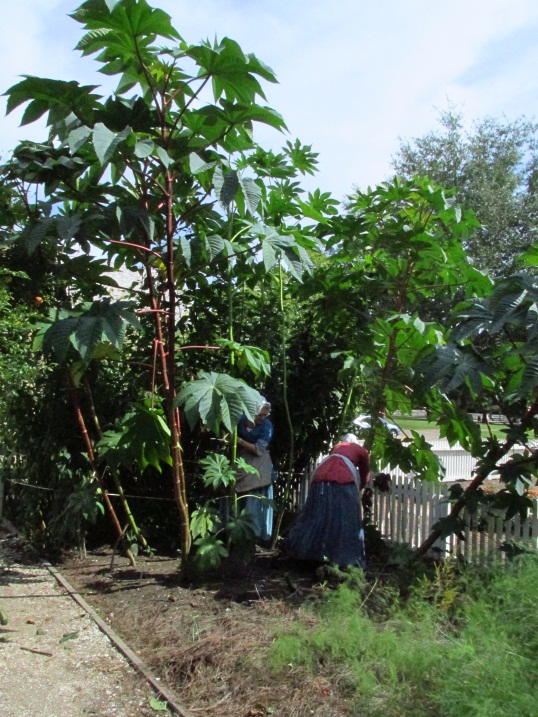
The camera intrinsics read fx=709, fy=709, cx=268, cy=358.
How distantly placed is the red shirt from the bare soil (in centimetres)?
85

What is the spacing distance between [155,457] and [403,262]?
268 centimetres

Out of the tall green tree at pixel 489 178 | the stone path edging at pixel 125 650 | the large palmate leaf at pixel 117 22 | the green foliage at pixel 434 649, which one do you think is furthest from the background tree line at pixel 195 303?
the tall green tree at pixel 489 178

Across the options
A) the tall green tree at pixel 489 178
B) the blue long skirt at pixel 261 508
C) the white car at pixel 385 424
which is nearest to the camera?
the white car at pixel 385 424

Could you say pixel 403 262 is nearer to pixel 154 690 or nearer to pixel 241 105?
pixel 241 105

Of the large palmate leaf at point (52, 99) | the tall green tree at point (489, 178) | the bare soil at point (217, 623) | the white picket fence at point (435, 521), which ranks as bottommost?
the bare soil at point (217, 623)

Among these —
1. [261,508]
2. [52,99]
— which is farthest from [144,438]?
[52,99]

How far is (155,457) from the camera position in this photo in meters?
5.26

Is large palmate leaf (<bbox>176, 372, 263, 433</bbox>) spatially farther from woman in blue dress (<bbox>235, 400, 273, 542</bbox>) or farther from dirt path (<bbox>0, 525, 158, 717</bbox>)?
woman in blue dress (<bbox>235, 400, 273, 542</bbox>)

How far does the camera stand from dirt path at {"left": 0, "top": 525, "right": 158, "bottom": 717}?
3.90 metres

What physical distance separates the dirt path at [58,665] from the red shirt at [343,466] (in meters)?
2.25

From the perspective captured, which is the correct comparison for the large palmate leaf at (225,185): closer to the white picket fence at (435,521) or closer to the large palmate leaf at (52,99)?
the large palmate leaf at (52,99)

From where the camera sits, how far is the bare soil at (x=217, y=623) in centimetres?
379

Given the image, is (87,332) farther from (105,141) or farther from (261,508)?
(261,508)

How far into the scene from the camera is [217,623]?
485 centimetres
